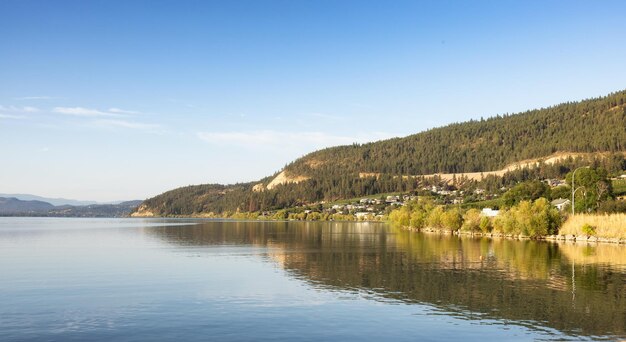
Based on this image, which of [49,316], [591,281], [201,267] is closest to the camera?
[49,316]

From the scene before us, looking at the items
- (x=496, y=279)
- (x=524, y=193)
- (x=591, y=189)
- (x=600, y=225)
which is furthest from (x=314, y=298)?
(x=524, y=193)

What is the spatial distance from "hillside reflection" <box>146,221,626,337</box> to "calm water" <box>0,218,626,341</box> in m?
0.15

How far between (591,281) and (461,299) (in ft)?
61.8

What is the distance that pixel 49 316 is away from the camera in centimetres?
4128

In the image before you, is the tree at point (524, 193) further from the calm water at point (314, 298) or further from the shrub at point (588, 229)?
the calm water at point (314, 298)

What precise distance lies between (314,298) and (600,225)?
9378cm

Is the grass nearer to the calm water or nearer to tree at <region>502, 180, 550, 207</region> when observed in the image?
the calm water

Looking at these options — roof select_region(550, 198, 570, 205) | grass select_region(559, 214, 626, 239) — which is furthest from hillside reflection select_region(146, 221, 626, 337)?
roof select_region(550, 198, 570, 205)

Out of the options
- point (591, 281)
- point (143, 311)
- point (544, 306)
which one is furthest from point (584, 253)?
point (143, 311)

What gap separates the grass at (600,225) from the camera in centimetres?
11381

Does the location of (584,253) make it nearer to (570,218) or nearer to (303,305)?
(570,218)

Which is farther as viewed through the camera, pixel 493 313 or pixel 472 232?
pixel 472 232

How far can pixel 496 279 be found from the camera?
2345 inches

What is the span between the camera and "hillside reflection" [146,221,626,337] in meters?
41.7
